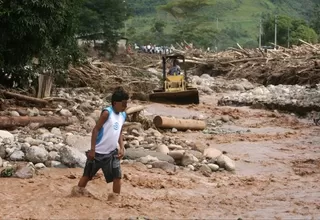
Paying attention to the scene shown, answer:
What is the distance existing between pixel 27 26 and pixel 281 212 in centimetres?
922

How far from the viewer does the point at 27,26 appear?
14.6 meters

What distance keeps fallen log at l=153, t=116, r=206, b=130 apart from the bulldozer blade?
660 cm

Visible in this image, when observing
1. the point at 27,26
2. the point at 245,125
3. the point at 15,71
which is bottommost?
the point at 245,125

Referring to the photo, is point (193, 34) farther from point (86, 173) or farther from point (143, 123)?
point (86, 173)

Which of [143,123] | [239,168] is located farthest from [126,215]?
[143,123]

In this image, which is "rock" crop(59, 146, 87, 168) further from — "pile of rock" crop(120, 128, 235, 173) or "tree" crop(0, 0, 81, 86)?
"tree" crop(0, 0, 81, 86)

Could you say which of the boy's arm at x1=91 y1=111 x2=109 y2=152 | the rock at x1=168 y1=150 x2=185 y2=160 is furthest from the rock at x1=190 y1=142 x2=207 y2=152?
the boy's arm at x1=91 y1=111 x2=109 y2=152

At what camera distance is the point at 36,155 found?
369 inches

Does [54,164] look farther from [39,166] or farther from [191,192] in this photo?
[191,192]

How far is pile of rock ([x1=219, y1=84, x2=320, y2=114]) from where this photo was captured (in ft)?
69.7

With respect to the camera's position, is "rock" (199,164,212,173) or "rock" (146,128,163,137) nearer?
"rock" (199,164,212,173)

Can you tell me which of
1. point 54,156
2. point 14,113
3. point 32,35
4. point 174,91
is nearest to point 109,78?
point 174,91

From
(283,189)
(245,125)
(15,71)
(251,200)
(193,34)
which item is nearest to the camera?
(251,200)

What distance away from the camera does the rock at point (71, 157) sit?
9258 mm
